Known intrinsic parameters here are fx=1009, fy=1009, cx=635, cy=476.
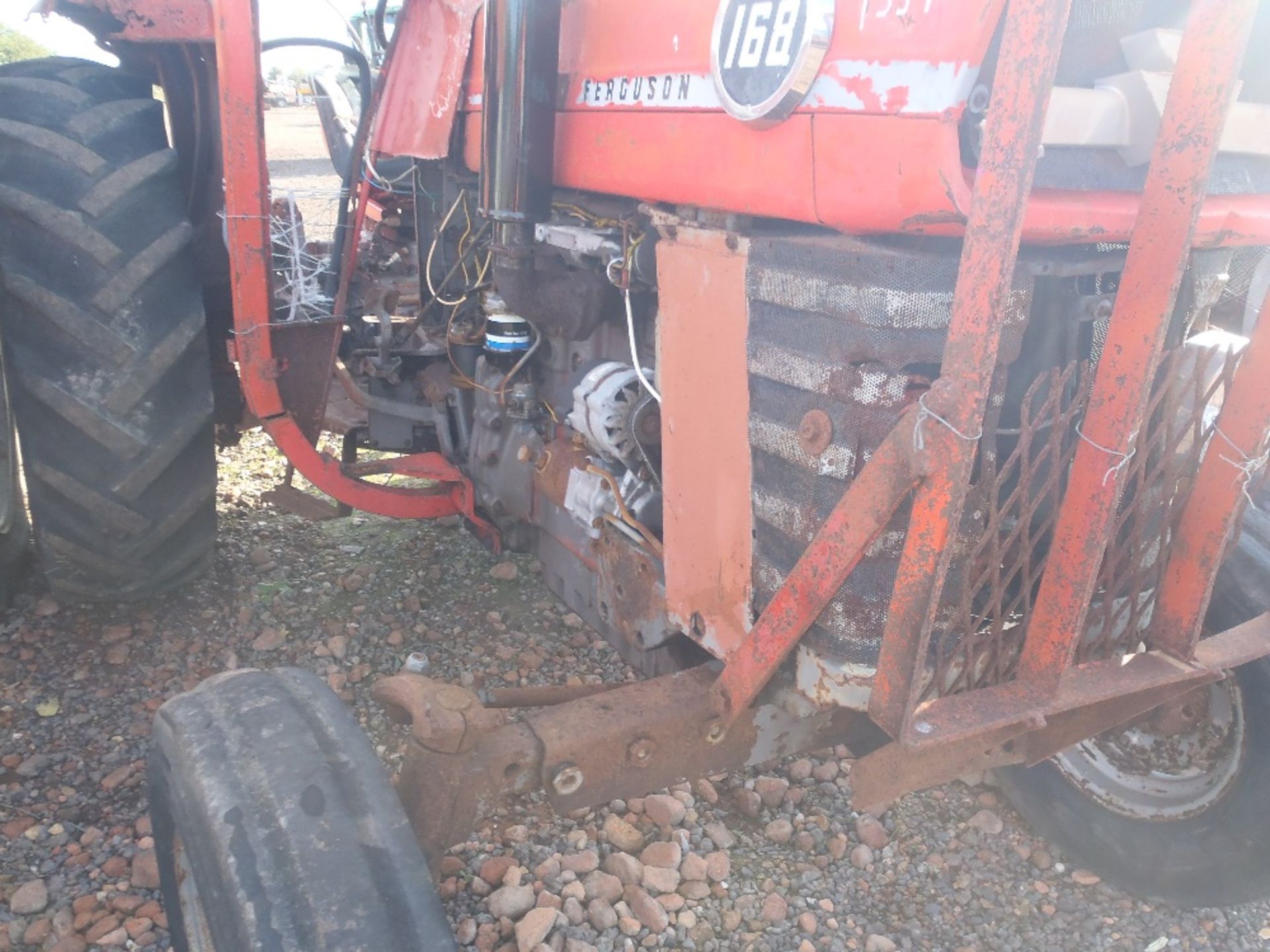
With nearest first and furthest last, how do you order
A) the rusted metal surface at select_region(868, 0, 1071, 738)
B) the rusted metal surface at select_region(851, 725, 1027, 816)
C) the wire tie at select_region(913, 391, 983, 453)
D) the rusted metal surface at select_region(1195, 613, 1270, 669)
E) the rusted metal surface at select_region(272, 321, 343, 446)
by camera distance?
the rusted metal surface at select_region(868, 0, 1071, 738) < the wire tie at select_region(913, 391, 983, 453) < the rusted metal surface at select_region(851, 725, 1027, 816) < the rusted metal surface at select_region(1195, 613, 1270, 669) < the rusted metal surface at select_region(272, 321, 343, 446)

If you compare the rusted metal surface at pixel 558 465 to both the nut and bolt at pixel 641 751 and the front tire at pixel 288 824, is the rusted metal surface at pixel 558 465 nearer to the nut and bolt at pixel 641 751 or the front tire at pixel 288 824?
the nut and bolt at pixel 641 751

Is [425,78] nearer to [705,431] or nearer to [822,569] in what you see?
[705,431]

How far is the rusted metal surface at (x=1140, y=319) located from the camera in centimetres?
119

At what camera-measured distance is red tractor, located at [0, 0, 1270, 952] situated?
129cm

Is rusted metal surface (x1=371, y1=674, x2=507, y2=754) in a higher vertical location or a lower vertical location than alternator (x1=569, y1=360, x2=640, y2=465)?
lower

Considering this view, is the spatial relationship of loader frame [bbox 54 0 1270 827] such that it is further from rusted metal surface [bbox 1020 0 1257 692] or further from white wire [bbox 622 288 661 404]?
white wire [bbox 622 288 661 404]

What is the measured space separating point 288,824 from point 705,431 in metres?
0.91

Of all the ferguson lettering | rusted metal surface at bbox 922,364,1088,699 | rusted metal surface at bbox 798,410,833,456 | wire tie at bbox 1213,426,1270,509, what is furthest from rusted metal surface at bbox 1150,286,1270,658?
the ferguson lettering

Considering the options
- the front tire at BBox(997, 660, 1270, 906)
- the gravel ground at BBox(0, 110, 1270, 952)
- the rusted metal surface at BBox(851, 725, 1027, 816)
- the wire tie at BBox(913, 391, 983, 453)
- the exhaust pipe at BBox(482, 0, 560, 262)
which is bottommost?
the gravel ground at BBox(0, 110, 1270, 952)

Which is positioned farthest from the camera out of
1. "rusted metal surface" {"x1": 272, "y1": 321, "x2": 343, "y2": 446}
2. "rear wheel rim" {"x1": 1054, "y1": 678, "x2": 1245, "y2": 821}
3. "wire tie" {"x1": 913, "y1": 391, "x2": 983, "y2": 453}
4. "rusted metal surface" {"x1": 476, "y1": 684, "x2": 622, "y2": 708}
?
"rusted metal surface" {"x1": 272, "y1": 321, "x2": 343, "y2": 446}

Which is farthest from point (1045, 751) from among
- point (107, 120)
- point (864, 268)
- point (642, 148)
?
point (107, 120)

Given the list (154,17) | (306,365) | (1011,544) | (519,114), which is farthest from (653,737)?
(154,17)

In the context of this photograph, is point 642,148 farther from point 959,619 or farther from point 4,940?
point 4,940

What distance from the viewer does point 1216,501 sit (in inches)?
64.9
